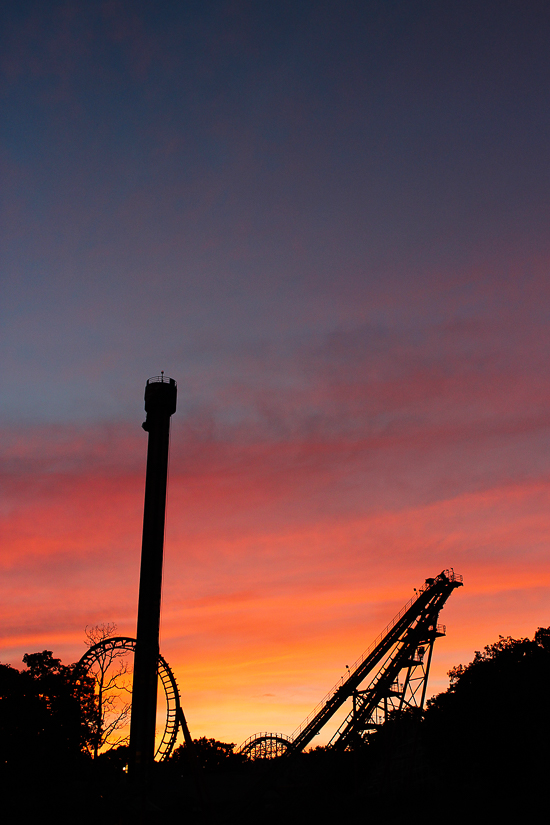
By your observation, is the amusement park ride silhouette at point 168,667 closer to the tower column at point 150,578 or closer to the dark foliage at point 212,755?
the tower column at point 150,578

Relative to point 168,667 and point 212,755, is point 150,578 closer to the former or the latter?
point 168,667

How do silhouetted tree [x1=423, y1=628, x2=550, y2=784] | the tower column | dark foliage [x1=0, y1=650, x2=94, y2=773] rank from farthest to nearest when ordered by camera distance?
the tower column, silhouetted tree [x1=423, y1=628, x2=550, y2=784], dark foliage [x1=0, y1=650, x2=94, y2=773]

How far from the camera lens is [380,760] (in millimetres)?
57750

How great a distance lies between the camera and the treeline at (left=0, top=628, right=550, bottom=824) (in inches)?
1622

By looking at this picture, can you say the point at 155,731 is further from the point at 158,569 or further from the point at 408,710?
the point at 408,710

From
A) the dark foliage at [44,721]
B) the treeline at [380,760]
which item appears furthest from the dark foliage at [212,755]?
the dark foliage at [44,721]

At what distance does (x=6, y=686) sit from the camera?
46250 millimetres

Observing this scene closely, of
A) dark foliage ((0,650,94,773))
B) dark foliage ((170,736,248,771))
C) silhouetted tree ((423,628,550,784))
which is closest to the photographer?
dark foliage ((0,650,94,773))

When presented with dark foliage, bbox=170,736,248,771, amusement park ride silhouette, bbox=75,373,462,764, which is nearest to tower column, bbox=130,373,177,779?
amusement park ride silhouette, bbox=75,373,462,764

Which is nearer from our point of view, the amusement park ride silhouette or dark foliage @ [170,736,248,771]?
the amusement park ride silhouette

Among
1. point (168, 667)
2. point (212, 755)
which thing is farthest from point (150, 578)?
point (212, 755)

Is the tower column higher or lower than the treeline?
higher

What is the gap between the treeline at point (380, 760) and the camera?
41.2 meters

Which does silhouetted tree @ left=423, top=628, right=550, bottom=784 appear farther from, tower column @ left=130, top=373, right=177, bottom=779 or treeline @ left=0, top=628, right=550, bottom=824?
tower column @ left=130, top=373, right=177, bottom=779
